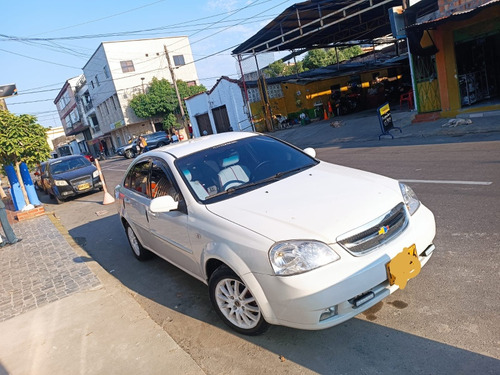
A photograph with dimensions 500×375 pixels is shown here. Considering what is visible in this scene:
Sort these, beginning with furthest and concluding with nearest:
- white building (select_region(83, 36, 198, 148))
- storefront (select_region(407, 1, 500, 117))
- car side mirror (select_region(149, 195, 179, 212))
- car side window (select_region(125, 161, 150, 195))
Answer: white building (select_region(83, 36, 198, 148)), storefront (select_region(407, 1, 500, 117)), car side window (select_region(125, 161, 150, 195)), car side mirror (select_region(149, 195, 179, 212))

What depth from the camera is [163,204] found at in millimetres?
3584

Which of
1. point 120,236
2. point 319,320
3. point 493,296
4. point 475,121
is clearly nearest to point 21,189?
point 120,236

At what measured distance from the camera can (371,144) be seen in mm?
12305

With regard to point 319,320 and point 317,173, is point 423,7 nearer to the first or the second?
point 317,173

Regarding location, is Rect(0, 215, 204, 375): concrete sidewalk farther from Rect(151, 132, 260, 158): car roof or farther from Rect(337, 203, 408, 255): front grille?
Rect(151, 132, 260, 158): car roof

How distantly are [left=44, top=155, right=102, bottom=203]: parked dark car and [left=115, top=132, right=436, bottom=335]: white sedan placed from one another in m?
10.1

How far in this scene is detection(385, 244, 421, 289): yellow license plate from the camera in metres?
2.81

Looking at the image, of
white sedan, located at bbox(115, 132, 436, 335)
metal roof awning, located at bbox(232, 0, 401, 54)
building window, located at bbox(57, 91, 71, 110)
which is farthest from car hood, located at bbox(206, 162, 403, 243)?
building window, located at bbox(57, 91, 71, 110)

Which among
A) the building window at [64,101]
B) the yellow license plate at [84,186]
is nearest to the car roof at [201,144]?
the yellow license plate at [84,186]

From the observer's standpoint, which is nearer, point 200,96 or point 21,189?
point 21,189

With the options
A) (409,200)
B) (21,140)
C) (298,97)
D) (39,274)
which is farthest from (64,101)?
(409,200)

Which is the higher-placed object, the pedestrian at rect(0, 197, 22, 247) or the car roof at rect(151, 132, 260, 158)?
the car roof at rect(151, 132, 260, 158)

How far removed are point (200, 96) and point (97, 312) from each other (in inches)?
1104

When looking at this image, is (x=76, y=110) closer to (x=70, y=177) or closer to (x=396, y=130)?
(x=70, y=177)
